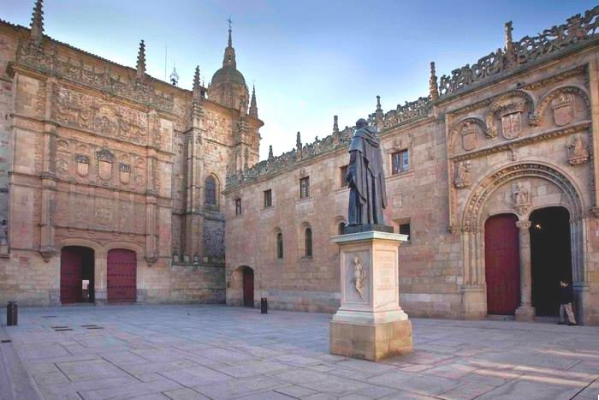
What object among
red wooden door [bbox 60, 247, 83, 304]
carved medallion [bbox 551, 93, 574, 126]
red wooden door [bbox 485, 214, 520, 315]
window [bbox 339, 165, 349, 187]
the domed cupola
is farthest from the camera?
the domed cupola

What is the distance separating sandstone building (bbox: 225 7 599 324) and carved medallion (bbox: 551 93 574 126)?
0.03 meters

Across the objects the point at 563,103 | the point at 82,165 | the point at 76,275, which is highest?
the point at 82,165

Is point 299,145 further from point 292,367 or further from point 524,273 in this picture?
point 292,367

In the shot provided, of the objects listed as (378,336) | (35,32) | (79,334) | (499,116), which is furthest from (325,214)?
(35,32)

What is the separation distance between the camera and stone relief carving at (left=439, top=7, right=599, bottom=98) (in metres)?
12.4

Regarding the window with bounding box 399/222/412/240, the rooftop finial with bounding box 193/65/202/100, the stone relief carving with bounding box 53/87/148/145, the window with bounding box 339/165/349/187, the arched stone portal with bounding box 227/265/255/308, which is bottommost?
the arched stone portal with bounding box 227/265/255/308

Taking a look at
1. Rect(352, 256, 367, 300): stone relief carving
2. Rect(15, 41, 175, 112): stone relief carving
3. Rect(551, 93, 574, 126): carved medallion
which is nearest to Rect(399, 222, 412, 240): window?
Rect(551, 93, 574, 126): carved medallion

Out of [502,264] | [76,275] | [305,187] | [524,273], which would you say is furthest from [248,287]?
[524,273]

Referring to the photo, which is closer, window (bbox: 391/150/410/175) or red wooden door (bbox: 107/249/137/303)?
window (bbox: 391/150/410/175)

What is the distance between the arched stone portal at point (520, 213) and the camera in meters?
12.3

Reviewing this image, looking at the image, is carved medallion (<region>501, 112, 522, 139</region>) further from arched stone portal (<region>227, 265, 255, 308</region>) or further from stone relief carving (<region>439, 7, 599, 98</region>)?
arched stone portal (<region>227, 265, 255, 308</region>)

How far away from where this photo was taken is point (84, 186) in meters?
25.6

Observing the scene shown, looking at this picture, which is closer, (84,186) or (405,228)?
(405,228)

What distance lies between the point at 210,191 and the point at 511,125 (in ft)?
88.8
